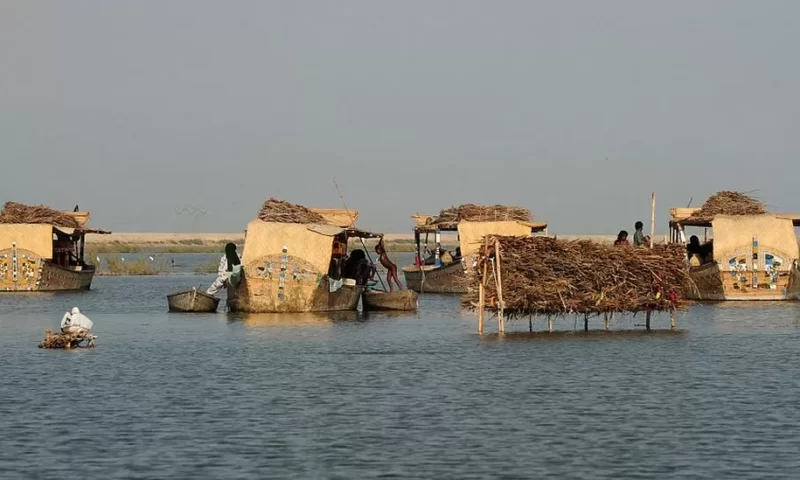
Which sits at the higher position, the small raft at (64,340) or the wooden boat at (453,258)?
the wooden boat at (453,258)

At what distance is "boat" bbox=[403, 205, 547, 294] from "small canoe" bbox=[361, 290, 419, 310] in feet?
20.9

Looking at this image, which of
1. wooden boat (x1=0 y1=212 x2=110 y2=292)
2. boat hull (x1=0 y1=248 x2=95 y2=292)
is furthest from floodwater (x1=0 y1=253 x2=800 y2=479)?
boat hull (x1=0 y1=248 x2=95 y2=292)

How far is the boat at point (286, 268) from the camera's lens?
112ft

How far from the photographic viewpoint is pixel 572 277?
27.8 m

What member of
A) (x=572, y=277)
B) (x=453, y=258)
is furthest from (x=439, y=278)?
(x=572, y=277)

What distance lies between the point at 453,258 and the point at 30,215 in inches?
607

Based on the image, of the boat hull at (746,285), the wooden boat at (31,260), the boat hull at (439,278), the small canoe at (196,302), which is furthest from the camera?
the boat hull at (439,278)

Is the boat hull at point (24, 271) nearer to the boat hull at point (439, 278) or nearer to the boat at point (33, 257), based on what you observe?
the boat at point (33, 257)

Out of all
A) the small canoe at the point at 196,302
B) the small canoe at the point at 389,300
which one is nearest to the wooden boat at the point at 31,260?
the small canoe at the point at 196,302

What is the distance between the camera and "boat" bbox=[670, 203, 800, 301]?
40500 millimetres

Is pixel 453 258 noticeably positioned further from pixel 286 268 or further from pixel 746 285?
pixel 286 268

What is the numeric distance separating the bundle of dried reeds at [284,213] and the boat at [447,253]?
33.0 feet

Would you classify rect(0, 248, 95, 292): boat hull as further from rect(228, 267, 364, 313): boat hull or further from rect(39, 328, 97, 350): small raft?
rect(39, 328, 97, 350): small raft

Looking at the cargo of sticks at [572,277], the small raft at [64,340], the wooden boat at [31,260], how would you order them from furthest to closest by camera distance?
the wooden boat at [31,260] < the cargo of sticks at [572,277] < the small raft at [64,340]
